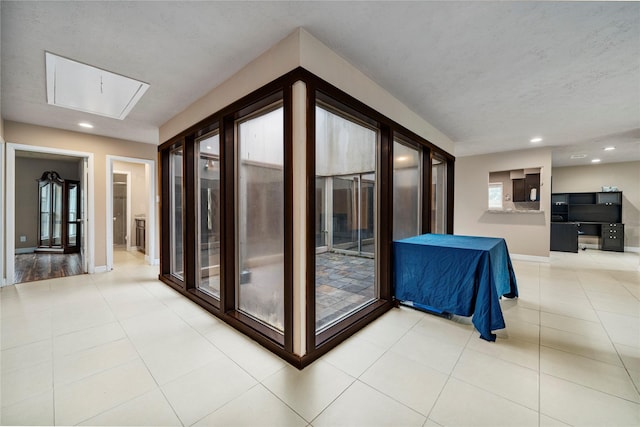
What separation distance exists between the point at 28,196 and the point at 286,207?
8832 millimetres

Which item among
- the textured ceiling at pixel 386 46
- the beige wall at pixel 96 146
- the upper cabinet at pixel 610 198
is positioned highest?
the textured ceiling at pixel 386 46

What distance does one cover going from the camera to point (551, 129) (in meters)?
4.23

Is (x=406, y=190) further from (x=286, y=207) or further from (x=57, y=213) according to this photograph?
(x=57, y=213)

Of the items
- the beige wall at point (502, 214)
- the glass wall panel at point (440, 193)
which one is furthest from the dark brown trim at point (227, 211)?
the beige wall at point (502, 214)

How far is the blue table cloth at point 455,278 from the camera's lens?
2363mm

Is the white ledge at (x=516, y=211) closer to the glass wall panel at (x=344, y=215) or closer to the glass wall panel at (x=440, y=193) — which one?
the glass wall panel at (x=440, y=193)

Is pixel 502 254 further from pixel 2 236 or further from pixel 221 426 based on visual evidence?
pixel 2 236

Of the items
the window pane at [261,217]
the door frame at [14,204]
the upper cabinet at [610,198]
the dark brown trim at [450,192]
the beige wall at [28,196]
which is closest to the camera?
the window pane at [261,217]

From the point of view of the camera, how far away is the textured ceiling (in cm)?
169

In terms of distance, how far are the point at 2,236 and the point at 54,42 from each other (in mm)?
3569

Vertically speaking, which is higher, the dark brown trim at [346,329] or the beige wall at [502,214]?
the beige wall at [502,214]

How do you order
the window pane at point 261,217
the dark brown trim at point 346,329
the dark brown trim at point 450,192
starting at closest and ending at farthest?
the dark brown trim at point 346,329
the window pane at point 261,217
the dark brown trim at point 450,192

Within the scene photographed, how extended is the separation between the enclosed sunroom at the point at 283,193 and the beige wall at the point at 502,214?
2.37 meters

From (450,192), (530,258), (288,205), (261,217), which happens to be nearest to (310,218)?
(288,205)
